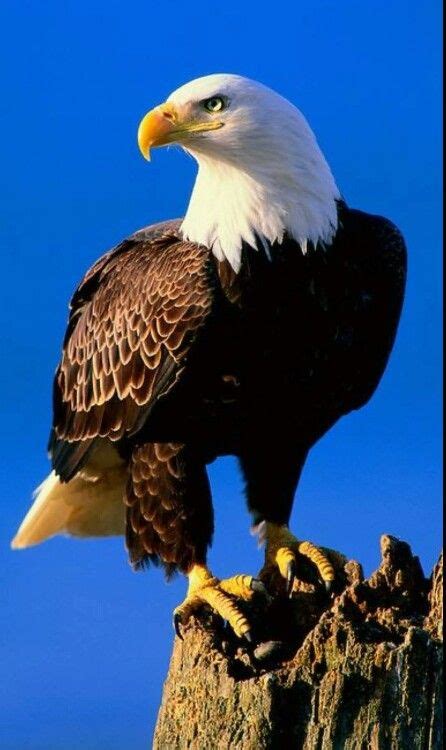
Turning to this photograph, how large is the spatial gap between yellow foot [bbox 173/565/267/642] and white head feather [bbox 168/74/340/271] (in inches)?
58.0

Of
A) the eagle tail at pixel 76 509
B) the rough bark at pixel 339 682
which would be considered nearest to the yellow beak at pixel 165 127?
the eagle tail at pixel 76 509

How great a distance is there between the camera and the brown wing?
662 centimetres

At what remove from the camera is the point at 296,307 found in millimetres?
6562

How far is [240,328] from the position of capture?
21.4 ft

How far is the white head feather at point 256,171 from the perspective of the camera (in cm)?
660

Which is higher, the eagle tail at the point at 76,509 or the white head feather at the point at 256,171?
the white head feather at the point at 256,171

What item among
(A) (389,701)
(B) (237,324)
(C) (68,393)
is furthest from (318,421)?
(A) (389,701)

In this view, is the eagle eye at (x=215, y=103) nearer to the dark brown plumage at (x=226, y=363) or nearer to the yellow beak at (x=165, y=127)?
the yellow beak at (x=165, y=127)

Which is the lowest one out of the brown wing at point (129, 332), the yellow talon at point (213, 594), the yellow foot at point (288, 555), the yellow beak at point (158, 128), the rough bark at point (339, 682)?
the rough bark at point (339, 682)

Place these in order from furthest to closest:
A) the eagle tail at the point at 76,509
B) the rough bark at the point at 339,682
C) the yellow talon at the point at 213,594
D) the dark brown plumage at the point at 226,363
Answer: the eagle tail at the point at 76,509 → the dark brown plumage at the point at 226,363 → the yellow talon at the point at 213,594 → the rough bark at the point at 339,682

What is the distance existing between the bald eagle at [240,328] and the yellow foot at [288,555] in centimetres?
1

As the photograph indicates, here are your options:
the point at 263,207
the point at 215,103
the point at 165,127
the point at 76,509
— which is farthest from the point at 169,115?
the point at 76,509

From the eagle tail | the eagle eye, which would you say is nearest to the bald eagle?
the eagle eye

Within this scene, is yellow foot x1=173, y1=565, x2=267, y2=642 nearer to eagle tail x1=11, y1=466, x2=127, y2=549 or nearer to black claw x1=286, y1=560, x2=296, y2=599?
black claw x1=286, y1=560, x2=296, y2=599
